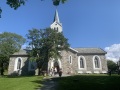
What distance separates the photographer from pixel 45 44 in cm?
3136

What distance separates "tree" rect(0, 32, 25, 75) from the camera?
50.9 meters

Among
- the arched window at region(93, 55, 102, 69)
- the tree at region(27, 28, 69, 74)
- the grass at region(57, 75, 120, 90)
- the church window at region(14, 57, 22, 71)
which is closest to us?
the grass at region(57, 75, 120, 90)

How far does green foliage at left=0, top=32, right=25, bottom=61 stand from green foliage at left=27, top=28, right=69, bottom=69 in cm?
2232

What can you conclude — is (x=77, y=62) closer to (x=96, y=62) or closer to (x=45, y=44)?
(x=96, y=62)

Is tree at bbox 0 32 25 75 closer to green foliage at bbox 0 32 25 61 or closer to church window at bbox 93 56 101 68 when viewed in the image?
green foliage at bbox 0 32 25 61

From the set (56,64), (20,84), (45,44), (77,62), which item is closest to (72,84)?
(20,84)

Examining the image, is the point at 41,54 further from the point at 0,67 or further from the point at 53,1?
the point at 0,67

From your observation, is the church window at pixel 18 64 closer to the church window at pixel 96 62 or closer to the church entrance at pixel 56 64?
the church entrance at pixel 56 64

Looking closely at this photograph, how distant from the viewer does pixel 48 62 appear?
1380 inches

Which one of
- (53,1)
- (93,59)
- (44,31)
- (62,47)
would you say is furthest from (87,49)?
(53,1)

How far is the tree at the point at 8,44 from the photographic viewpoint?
50.9 m

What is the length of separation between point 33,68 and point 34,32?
37.3 feet

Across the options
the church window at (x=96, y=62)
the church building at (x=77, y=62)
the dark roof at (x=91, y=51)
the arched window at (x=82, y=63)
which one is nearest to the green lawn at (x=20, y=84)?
the church building at (x=77, y=62)

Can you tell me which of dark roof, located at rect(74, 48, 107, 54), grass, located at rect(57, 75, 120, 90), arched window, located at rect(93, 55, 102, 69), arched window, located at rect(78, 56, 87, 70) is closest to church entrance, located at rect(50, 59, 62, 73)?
arched window, located at rect(78, 56, 87, 70)
